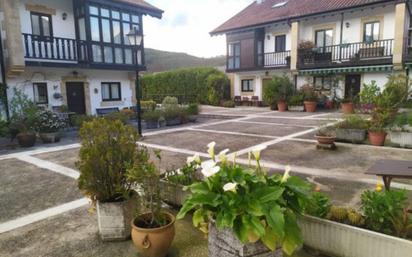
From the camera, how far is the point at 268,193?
2326 mm

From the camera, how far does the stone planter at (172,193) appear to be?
4.36 meters

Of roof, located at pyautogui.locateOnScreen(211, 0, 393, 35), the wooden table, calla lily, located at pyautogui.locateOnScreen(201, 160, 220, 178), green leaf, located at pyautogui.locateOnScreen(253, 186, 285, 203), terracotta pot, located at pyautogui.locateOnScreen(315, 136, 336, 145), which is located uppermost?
roof, located at pyautogui.locateOnScreen(211, 0, 393, 35)

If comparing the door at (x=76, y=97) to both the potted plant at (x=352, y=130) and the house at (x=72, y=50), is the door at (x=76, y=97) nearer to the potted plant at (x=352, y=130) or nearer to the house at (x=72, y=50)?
the house at (x=72, y=50)

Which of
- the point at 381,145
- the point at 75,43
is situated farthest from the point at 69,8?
the point at 381,145

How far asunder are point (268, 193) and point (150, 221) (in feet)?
5.30

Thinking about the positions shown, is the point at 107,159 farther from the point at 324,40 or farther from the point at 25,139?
the point at 324,40

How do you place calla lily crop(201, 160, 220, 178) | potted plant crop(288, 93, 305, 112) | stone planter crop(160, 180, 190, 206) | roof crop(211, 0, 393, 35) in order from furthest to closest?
1. potted plant crop(288, 93, 305, 112)
2. roof crop(211, 0, 393, 35)
3. stone planter crop(160, 180, 190, 206)
4. calla lily crop(201, 160, 220, 178)

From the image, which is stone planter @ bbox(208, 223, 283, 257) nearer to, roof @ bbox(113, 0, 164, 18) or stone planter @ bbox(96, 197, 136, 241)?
stone planter @ bbox(96, 197, 136, 241)

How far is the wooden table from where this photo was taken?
3638 mm

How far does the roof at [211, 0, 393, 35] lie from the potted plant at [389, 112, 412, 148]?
1084 cm

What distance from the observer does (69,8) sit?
47.2 ft

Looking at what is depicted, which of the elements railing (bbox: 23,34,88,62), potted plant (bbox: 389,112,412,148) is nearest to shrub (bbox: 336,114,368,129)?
potted plant (bbox: 389,112,412,148)

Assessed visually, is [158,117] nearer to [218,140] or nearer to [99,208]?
[218,140]

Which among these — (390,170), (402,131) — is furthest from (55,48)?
(402,131)
